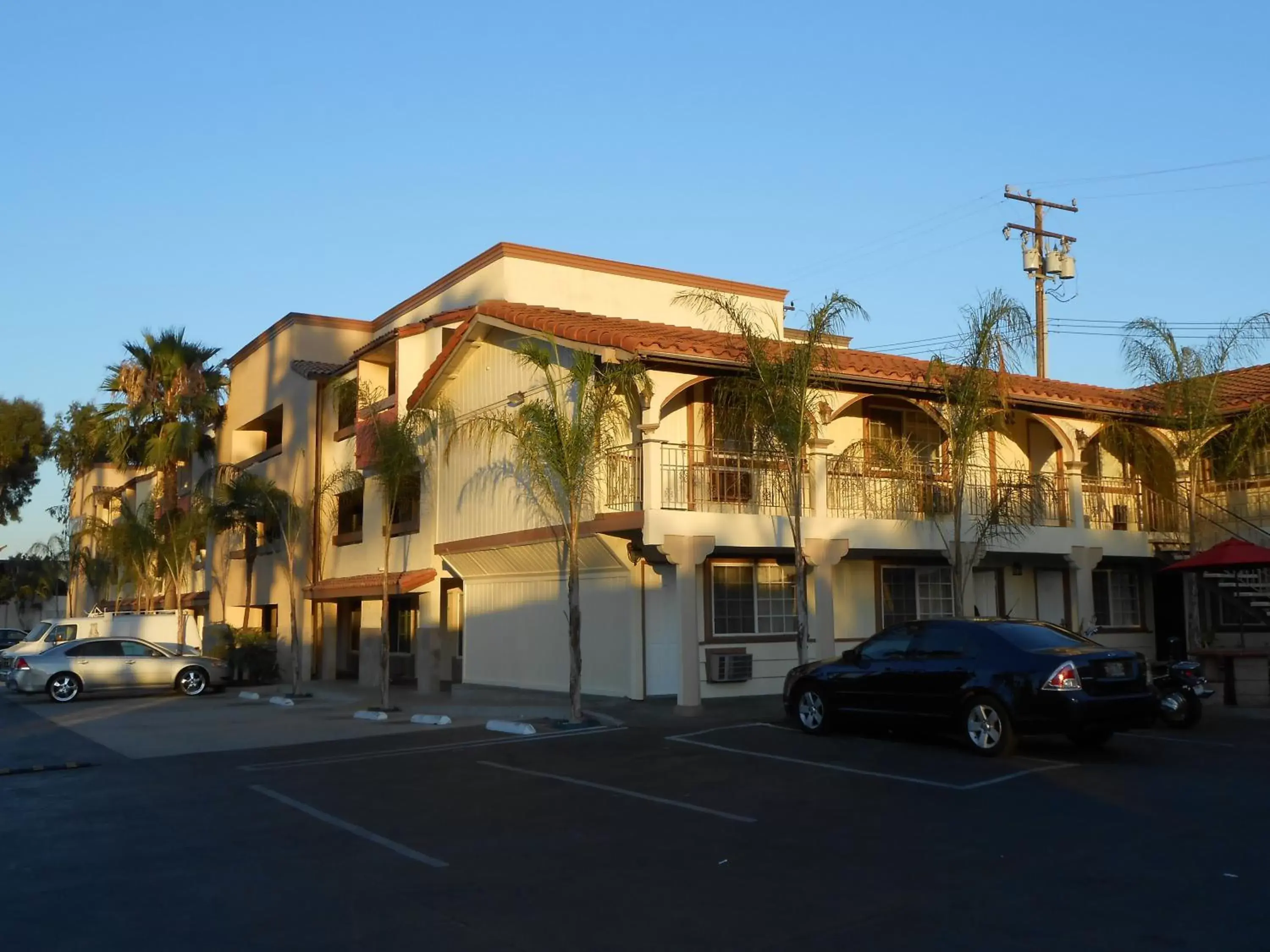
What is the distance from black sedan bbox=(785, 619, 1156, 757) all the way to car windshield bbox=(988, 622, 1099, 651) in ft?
0.05

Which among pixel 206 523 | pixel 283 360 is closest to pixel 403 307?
pixel 283 360

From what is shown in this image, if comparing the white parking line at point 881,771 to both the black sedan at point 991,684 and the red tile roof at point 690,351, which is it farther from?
the red tile roof at point 690,351

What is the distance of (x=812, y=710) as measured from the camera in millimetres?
15125

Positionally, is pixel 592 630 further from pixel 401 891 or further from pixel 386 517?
pixel 401 891

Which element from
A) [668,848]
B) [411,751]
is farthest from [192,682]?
[668,848]

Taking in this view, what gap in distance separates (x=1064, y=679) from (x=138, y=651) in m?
20.5

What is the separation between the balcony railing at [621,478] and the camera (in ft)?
60.4

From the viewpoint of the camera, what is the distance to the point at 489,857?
8383 millimetres

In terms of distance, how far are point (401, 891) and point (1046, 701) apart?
7.55m

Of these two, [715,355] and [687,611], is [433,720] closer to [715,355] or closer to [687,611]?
[687,611]

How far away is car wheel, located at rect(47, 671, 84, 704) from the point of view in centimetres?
2452

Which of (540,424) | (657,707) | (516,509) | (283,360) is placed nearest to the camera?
(540,424)


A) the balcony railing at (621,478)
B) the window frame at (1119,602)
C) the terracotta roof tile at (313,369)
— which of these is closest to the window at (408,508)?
the terracotta roof tile at (313,369)

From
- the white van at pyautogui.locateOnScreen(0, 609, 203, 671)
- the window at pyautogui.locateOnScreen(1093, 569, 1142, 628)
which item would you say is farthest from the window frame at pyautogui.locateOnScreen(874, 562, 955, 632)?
the white van at pyautogui.locateOnScreen(0, 609, 203, 671)
